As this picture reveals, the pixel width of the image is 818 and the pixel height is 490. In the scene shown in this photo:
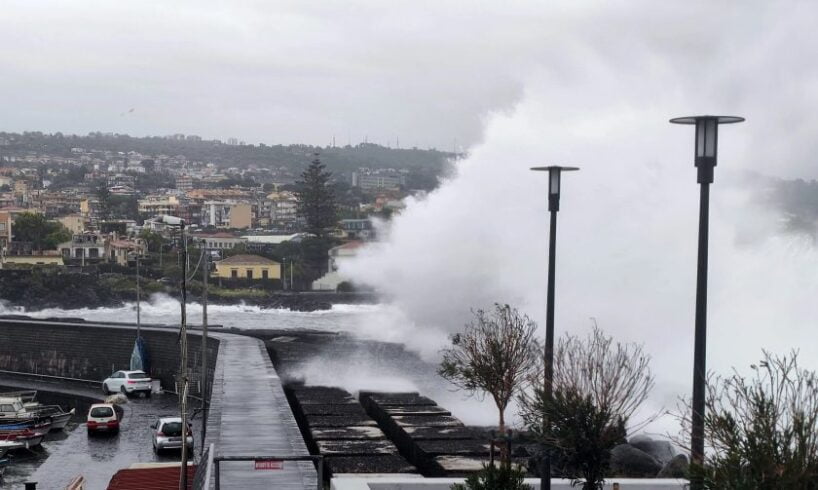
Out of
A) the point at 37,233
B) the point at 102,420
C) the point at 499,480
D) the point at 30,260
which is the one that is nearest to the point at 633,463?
the point at 499,480

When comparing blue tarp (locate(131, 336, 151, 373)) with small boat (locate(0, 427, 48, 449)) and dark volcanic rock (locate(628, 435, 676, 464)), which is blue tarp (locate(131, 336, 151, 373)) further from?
dark volcanic rock (locate(628, 435, 676, 464))

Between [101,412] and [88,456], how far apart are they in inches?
103

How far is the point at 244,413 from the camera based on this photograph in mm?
19562

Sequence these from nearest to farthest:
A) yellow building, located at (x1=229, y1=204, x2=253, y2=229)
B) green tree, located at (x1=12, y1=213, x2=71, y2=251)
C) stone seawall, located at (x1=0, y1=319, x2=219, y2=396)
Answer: stone seawall, located at (x1=0, y1=319, x2=219, y2=396) < green tree, located at (x1=12, y1=213, x2=71, y2=251) < yellow building, located at (x1=229, y1=204, x2=253, y2=229)

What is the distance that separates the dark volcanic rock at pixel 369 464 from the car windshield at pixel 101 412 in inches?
485

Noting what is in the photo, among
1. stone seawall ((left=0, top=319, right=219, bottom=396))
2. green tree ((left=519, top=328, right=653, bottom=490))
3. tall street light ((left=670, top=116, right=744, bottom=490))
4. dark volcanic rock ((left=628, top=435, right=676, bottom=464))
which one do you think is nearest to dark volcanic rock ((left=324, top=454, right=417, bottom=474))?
green tree ((left=519, top=328, right=653, bottom=490))

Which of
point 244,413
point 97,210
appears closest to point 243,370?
point 244,413

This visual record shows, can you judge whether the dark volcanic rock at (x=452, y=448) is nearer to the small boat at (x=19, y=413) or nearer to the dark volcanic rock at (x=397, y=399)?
the dark volcanic rock at (x=397, y=399)

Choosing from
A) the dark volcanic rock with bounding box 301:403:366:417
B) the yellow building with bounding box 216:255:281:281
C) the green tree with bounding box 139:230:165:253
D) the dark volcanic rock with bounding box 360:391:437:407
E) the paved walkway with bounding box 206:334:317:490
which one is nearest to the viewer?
the paved walkway with bounding box 206:334:317:490

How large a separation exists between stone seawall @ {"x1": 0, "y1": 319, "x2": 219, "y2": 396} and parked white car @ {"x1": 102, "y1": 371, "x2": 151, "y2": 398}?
5.51 feet

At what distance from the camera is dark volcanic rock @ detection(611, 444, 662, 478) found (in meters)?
16.2

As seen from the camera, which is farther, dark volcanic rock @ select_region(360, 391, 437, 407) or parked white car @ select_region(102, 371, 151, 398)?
parked white car @ select_region(102, 371, 151, 398)

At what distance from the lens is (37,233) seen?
11269 cm

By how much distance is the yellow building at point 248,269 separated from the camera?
103 m
